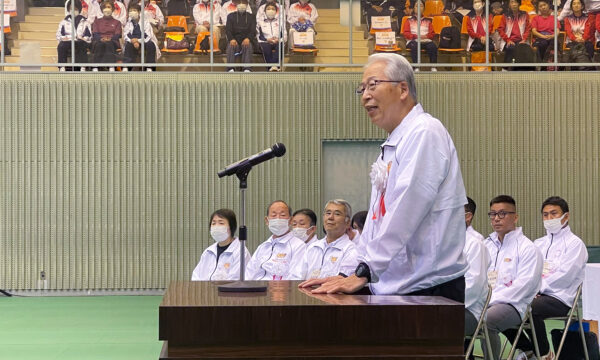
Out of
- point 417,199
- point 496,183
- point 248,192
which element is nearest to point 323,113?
point 248,192

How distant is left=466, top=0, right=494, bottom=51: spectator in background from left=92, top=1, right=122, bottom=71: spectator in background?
19.5ft

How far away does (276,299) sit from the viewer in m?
3.05

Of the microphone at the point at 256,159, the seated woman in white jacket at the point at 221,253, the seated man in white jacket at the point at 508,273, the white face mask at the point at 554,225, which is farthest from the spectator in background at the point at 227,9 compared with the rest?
the microphone at the point at 256,159

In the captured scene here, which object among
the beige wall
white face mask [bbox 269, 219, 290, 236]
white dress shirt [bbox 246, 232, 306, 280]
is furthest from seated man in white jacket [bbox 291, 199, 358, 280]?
the beige wall

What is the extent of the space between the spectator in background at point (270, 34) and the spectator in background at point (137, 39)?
5.88 feet

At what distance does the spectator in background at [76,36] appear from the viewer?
14.7 m

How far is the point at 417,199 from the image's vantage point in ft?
11.2

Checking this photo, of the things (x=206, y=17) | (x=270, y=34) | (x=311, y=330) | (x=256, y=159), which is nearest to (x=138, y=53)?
(x=206, y=17)

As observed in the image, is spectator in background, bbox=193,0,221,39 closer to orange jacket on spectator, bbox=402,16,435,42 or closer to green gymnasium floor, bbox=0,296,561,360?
orange jacket on spectator, bbox=402,16,435,42

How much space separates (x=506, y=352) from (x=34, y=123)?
927 cm

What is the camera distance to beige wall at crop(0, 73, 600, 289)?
48.0ft

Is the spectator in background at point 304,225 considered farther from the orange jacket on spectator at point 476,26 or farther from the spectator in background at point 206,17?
the orange jacket on spectator at point 476,26

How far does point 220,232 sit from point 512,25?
798 centimetres

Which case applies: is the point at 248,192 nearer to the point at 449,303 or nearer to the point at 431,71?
the point at 431,71
